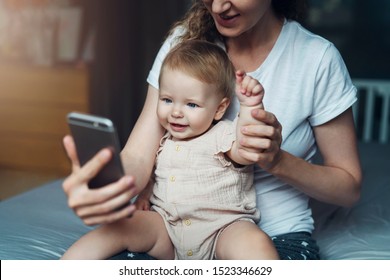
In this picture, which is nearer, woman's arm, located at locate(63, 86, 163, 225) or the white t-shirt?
woman's arm, located at locate(63, 86, 163, 225)

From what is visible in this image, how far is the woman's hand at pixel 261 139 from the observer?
921 mm

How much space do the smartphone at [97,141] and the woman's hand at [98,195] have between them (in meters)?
0.01

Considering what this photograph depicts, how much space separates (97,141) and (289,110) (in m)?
0.44

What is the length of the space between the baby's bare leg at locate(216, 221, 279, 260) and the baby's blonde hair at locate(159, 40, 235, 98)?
0.26 metres

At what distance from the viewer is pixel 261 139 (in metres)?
0.93

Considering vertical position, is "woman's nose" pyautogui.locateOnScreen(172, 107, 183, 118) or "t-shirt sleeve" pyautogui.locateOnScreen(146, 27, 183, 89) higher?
"t-shirt sleeve" pyautogui.locateOnScreen(146, 27, 183, 89)

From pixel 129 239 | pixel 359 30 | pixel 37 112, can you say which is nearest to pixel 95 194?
pixel 129 239

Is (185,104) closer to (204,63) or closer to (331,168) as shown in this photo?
(204,63)

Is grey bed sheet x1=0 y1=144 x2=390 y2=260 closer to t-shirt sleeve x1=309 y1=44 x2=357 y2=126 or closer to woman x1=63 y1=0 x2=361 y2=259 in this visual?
woman x1=63 y1=0 x2=361 y2=259

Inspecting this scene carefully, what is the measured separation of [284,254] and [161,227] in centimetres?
22

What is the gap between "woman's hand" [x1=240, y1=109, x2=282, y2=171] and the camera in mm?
921

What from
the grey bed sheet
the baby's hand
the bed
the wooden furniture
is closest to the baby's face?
the baby's hand

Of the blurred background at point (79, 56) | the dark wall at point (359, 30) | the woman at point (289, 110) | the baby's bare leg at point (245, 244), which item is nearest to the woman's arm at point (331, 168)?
the woman at point (289, 110)

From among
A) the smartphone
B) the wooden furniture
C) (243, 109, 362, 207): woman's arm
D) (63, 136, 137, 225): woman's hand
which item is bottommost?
the wooden furniture
